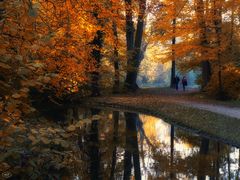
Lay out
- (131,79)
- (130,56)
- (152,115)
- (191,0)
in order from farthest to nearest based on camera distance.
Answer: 1. (131,79)
2. (130,56)
3. (191,0)
4. (152,115)

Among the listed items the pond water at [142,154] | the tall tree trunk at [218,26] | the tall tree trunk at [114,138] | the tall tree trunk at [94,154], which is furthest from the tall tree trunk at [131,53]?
the tall tree trunk at [94,154]

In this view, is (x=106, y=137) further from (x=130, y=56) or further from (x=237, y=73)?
(x=130, y=56)

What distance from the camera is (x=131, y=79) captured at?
2891 centimetres

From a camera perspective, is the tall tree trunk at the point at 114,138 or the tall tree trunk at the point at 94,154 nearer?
the tall tree trunk at the point at 94,154

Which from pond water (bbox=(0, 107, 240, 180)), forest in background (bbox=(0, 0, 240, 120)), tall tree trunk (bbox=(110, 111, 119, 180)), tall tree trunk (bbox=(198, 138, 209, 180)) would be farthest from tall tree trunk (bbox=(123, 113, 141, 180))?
forest in background (bbox=(0, 0, 240, 120))

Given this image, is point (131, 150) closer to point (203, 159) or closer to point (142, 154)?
point (142, 154)

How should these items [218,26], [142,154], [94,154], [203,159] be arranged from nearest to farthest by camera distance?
[203,159] → [94,154] → [142,154] → [218,26]

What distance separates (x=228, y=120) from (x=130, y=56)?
45.6 ft

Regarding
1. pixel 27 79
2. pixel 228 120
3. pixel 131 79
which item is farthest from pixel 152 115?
pixel 27 79

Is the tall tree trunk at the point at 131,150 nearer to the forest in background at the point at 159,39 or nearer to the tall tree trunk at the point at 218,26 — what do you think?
the forest in background at the point at 159,39

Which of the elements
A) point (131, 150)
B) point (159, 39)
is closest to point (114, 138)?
point (131, 150)

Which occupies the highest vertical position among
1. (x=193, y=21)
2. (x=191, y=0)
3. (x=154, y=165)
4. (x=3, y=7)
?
(x=191, y=0)

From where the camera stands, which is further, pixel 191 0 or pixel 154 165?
pixel 191 0

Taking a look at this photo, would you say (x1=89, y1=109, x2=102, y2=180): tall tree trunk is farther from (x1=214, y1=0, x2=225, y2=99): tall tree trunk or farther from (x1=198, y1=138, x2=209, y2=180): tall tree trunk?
(x1=214, y1=0, x2=225, y2=99): tall tree trunk
